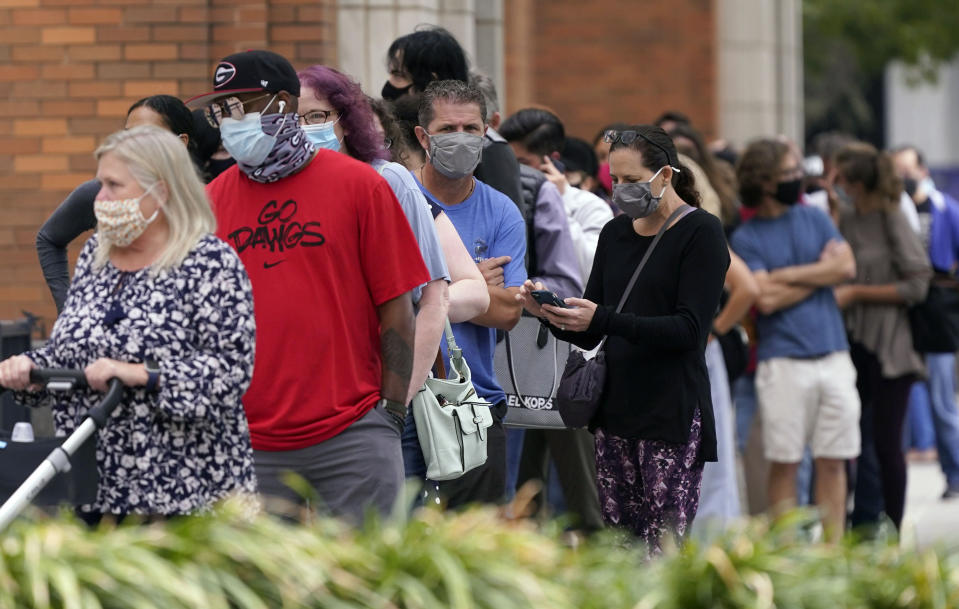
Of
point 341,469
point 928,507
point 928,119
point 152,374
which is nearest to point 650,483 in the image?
point 341,469

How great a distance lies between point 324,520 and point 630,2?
1324 centimetres

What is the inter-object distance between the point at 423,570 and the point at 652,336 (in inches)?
90.0

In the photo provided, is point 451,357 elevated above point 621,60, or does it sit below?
below

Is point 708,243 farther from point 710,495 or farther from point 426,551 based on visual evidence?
point 710,495

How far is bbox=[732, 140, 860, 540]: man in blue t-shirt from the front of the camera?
26.7 ft

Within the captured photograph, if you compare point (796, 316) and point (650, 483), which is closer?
point (650, 483)

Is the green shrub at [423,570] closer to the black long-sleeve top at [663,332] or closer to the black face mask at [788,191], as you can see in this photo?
the black long-sleeve top at [663,332]

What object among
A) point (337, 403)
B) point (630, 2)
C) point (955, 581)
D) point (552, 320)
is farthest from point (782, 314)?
point (630, 2)

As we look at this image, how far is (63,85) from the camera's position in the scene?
791 cm

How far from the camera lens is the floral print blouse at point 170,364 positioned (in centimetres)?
407

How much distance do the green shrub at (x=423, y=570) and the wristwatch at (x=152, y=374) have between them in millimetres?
589

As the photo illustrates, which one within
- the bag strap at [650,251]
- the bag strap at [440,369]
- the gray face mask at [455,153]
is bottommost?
the bag strap at [440,369]

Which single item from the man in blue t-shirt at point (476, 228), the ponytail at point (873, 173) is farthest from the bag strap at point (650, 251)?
the ponytail at point (873, 173)

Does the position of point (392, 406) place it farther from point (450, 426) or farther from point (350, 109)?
point (350, 109)
